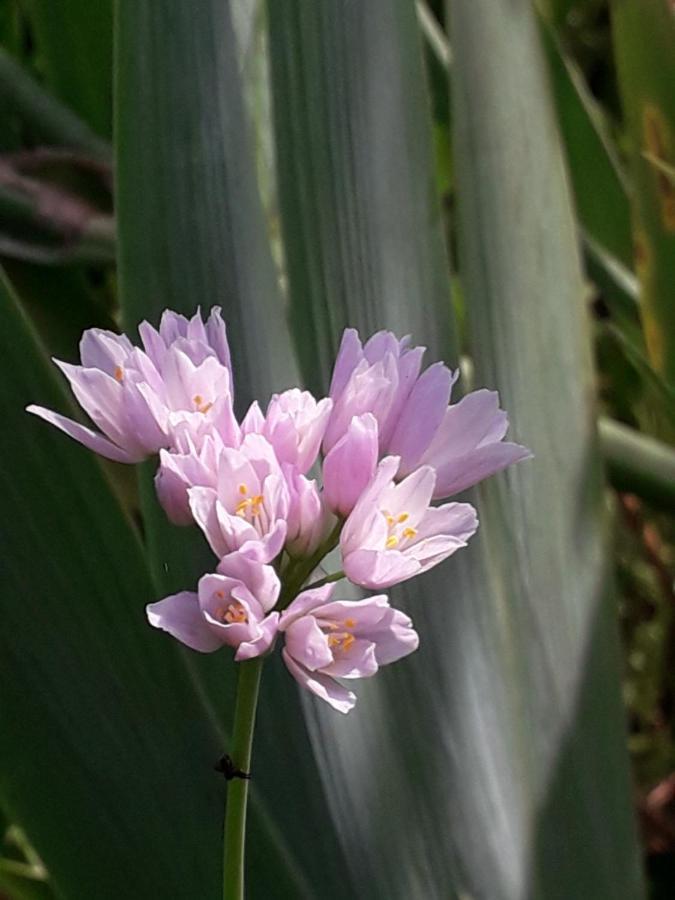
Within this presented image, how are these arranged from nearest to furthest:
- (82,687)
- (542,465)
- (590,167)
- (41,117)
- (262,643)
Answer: (262,643) → (82,687) → (542,465) → (41,117) → (590,167)

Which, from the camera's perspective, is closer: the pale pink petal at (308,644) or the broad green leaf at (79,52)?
the pale pink petal at (308,644)

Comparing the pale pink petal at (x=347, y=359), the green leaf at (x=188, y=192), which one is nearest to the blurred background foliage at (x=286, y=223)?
the green leaf at (x=188, y=192)

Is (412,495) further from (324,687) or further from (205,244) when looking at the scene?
(205,244)

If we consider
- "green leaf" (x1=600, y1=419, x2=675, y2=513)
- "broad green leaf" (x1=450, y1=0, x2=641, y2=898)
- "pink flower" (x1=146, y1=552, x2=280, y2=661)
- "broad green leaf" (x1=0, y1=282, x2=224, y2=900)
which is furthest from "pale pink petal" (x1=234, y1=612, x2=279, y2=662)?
"green leaf" (x1=600, y1=419, x2=675, y2=513)

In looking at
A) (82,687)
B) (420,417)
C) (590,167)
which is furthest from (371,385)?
(590,167)

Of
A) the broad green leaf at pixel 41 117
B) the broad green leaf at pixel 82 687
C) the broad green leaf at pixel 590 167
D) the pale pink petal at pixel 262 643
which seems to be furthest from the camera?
the broad green leaf at pixel 590 167

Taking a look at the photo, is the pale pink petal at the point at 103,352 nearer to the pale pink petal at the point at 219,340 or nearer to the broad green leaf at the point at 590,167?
the pale pink petal at the point at 219,340

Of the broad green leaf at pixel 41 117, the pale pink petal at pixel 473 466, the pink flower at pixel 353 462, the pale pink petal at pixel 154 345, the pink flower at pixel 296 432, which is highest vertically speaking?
the broad green leaf at pixel 41 117
